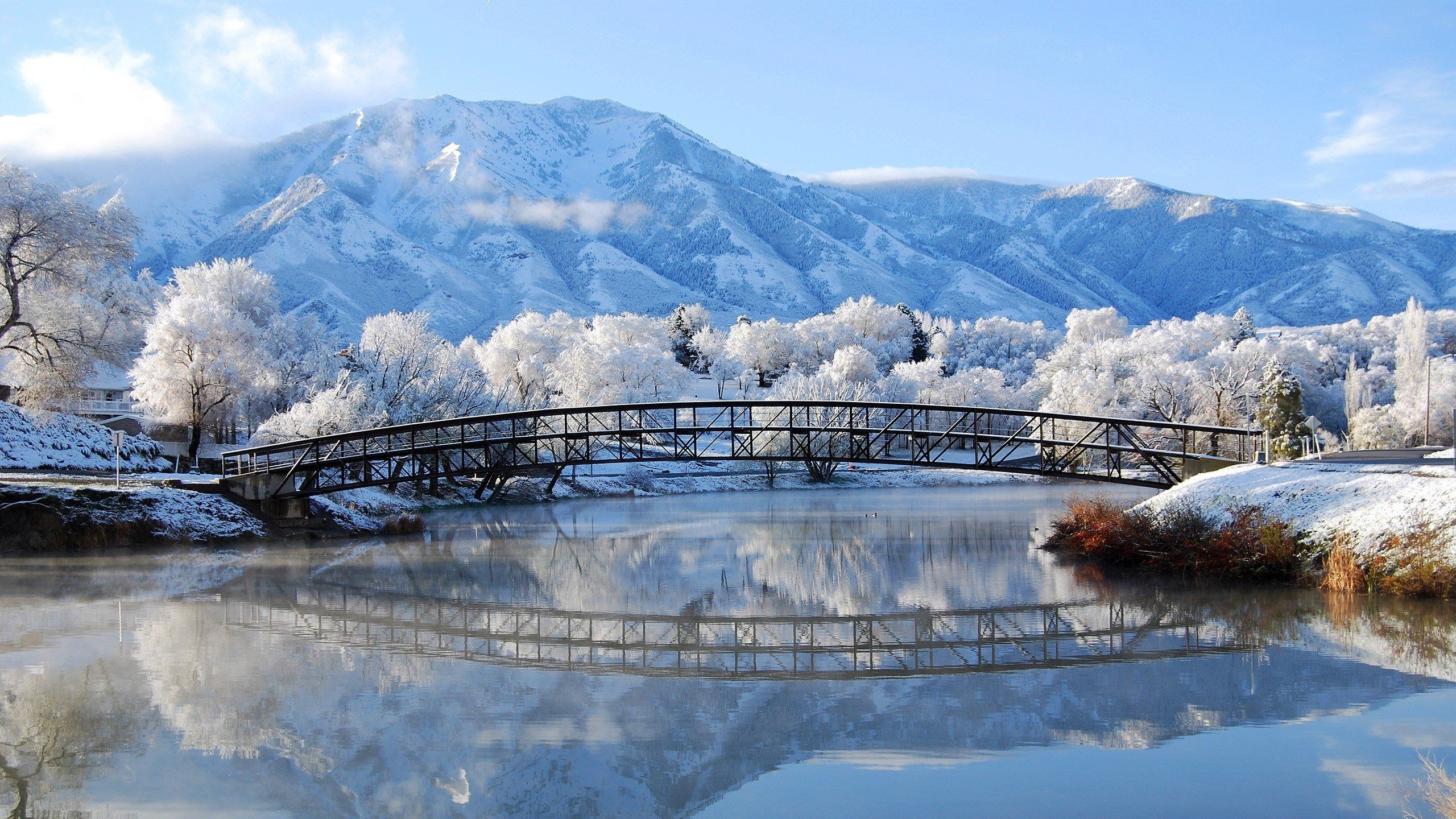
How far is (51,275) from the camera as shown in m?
38.1

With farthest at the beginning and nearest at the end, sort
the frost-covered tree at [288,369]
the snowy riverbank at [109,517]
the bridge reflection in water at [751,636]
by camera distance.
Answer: the frost-covered tree at [288,369]
the snowy riverbank at [109,517]
the bridge reflection in water at [751,636]

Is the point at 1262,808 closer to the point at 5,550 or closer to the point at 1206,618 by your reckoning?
the point at 1206,618

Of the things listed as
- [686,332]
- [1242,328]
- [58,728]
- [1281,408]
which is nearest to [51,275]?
[58,728]

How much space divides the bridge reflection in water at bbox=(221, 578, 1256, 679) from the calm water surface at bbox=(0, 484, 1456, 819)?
0.11 meters

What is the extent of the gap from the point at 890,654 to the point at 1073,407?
6368cm

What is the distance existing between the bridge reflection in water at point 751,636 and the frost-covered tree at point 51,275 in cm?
2072

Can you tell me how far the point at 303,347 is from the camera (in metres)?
73.9

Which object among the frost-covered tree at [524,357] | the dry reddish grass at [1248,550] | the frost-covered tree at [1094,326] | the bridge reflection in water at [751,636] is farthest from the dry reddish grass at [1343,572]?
the frost-covered tree at [1094,326]

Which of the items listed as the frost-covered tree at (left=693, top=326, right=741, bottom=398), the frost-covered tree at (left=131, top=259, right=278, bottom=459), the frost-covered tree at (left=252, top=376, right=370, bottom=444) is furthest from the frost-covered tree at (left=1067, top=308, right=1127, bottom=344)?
the frost-covered tree at (left=131, top=259, right=278, bottom=459)

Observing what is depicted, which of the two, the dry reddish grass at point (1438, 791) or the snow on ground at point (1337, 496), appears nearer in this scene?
the dry reddish grass at point (1438, 791)

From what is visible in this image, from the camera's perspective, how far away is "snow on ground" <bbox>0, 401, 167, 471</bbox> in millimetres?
41562

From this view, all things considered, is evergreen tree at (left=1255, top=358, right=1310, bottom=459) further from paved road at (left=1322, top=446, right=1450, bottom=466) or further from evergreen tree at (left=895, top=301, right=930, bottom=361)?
evergreen tree at (left=895, top=301, right=930, bottom=361)

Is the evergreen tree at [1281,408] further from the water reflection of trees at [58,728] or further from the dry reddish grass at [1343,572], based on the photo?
the water reflection of trees at [58,728]

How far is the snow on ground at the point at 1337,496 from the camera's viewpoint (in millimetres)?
22641
